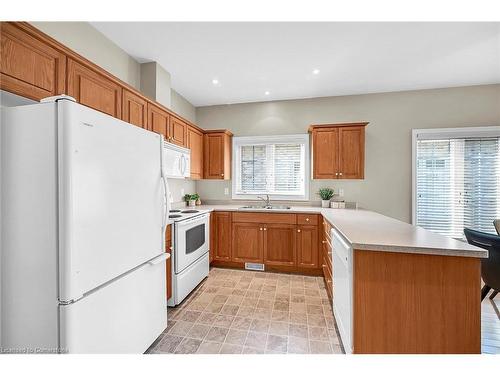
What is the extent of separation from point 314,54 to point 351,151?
1449 mm

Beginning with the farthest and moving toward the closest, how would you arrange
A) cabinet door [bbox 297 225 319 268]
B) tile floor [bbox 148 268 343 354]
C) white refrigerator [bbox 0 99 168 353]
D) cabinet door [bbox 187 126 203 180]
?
cabinet door [bbox 187 126 203 180] → cabinet door [bbox 297 225 319 268] → tile floor [bbox 148 268 343 354] → white refrigerator [bbox 0 99 168 353]

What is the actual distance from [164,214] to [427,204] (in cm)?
363

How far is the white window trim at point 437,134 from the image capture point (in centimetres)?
306

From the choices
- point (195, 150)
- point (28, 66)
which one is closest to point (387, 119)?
point (195, 150)

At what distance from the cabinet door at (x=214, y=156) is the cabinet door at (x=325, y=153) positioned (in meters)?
1.48

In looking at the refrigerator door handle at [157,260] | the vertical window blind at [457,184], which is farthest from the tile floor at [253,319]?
the vertical window blind at [457,184]

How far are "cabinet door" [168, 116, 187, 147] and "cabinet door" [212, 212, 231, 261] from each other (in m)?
1.16

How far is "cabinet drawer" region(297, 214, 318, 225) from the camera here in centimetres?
304

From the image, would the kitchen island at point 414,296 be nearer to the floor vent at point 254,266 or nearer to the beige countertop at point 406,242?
the beige countertop at point 406,242

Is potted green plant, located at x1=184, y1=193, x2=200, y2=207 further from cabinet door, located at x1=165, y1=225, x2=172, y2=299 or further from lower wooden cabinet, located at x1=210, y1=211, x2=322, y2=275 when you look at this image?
cabinet door, located at x1=165, y1=225, x2=172, y2=299

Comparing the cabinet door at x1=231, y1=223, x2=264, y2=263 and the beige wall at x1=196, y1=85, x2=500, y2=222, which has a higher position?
the beige wall at x1=196, y1=85, x2=500, y2=222

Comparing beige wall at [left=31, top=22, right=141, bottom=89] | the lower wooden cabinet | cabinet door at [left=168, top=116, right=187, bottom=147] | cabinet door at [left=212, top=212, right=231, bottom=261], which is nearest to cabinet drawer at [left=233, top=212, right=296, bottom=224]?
the lower wooden cabinet

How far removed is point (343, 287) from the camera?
167 cm

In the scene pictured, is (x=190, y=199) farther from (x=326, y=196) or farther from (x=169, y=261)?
(x=326, y=196)
